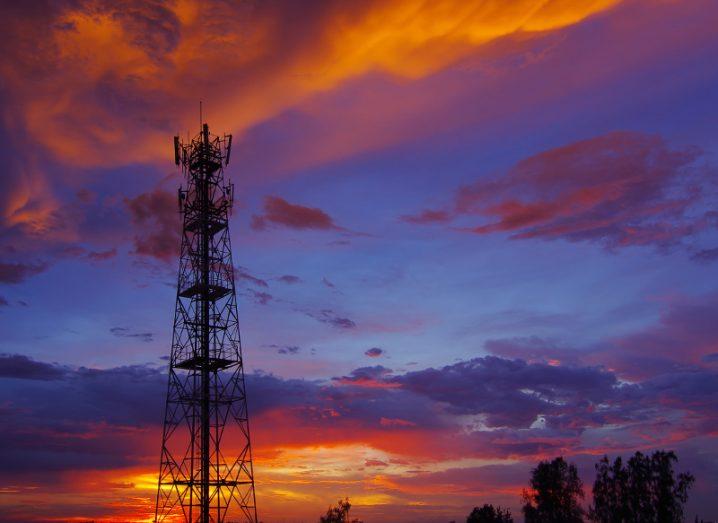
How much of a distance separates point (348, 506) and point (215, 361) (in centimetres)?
6304

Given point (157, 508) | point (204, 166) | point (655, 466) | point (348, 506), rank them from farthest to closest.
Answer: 1. point (348, 506)
2. point (655, 466)
3. point (204, 166)
4. point (157, 508)

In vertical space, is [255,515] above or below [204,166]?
below

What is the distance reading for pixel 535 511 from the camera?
347 feet

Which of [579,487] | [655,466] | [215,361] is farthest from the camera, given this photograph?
[579,487]

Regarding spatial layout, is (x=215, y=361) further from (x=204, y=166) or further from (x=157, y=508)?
(x=204, y=166)

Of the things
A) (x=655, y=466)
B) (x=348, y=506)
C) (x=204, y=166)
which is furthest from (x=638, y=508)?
(x=204, y=166)

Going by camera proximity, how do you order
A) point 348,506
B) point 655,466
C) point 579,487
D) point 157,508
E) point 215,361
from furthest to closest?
point 348,506 < point 579,487 < point 655,466 < point 215,361 < point 157,508

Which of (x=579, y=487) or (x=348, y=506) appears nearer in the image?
(x=579, y=487)

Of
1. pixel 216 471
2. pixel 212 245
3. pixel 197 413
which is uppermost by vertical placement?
pixel 212 245

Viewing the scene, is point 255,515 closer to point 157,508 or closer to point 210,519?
point 210,519

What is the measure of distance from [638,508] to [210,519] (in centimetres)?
6127

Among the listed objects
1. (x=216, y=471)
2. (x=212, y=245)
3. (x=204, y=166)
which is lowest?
(x=216, y=471)

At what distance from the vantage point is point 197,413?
199ft

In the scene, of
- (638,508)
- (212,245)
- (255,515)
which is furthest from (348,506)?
(212,245)
